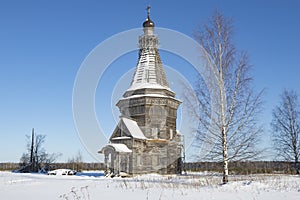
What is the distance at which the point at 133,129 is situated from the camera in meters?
28.8

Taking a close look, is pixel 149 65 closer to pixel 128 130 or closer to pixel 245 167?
pixel 128 130

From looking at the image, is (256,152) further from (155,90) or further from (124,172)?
(155,90)

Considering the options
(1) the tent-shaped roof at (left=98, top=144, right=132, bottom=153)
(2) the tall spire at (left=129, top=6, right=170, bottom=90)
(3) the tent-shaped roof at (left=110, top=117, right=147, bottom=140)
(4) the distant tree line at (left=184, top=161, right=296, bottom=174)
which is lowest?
(4) the distant tree line at (left=184, top=161, right=296, bottom=174)

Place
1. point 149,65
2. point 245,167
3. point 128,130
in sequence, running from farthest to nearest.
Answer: point 149,65, point 128,130, point 245,167

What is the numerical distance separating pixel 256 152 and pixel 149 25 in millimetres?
27756

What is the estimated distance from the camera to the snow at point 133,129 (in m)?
28.2

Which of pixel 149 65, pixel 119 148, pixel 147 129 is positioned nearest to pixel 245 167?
pixel 119 148

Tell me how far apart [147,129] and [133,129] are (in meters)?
2.04

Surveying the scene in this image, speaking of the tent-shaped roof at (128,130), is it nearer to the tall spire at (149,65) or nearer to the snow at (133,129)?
the snow at (133,129)

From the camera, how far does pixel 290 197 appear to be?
8.56m

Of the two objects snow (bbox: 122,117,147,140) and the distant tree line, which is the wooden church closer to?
snow (bbox: 122,117,147,140)

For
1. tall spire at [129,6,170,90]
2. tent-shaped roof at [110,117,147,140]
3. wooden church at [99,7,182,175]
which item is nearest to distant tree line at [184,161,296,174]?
wooden church at [99,7,182,175]

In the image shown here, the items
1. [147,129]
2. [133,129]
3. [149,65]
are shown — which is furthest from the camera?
[149,65]

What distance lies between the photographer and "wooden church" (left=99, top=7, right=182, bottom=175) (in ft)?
91.5
